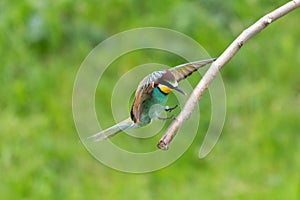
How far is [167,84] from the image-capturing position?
1.95 ft

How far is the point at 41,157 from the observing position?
128 inches

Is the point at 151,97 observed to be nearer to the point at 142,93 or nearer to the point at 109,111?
the point at 142,93

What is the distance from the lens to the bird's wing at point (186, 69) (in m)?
0.61

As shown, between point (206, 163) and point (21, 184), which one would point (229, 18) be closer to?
point (206, 163)

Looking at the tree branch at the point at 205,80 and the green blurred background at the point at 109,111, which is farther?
the green blurred background at the point at 109,111

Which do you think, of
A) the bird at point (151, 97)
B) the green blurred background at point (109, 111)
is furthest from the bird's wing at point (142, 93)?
the green blurred background at point (109, 111)

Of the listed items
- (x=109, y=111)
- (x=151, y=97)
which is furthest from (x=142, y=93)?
(x=109, y=111)

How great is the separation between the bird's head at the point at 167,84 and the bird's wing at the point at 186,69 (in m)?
0.01

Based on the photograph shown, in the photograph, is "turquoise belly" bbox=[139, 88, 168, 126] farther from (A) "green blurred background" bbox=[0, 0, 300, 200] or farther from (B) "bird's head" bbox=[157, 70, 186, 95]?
(A) "green blurred background" bbox=[0, 0, 300, 200]

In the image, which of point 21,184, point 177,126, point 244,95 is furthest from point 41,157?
point 177,126

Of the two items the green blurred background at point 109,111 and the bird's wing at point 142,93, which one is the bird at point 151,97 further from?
the green blurred background at point 109,111

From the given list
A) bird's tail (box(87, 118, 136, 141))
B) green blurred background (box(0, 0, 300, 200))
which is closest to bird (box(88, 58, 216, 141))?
bird's tail (box(87, 118, 136, 141))

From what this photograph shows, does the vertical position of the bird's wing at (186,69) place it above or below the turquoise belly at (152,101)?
above

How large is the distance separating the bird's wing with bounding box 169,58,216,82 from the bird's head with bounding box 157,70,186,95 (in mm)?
10
